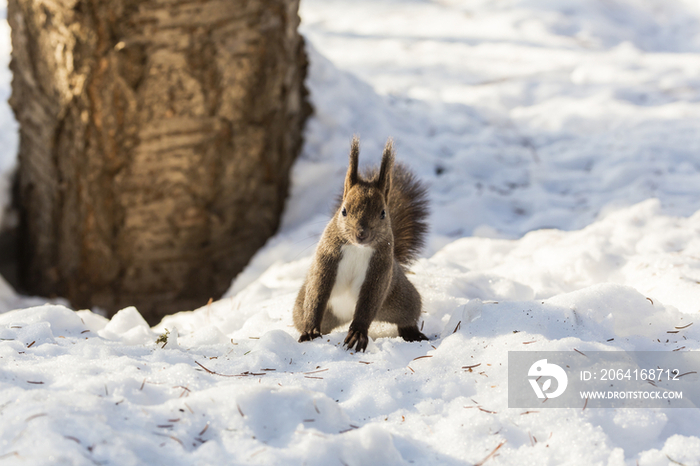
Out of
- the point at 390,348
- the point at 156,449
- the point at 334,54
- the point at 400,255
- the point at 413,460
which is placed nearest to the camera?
the point at 156,449

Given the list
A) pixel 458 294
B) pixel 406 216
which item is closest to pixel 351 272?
pixel 406 216

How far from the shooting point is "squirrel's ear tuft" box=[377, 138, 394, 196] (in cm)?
199

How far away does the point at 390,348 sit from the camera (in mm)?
1953

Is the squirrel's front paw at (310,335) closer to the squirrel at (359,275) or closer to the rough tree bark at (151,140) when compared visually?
the squirrel at (359,275)

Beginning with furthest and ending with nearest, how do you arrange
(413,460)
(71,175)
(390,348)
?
(71,175) < (390,348) < (413,460)

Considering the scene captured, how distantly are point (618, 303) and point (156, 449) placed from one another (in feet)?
5.43

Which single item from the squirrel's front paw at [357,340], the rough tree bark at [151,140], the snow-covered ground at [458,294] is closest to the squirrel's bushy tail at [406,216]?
the snow-covered ground at [458,294]

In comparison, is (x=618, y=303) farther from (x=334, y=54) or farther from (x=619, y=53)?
(x=334, y=54)

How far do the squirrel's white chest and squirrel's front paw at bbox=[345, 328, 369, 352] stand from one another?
0.16 m

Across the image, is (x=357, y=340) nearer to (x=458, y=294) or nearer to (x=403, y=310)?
(x=403, y=310)

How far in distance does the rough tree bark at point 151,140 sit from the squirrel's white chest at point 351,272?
1669mm

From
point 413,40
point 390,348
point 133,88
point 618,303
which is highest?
point 413,40

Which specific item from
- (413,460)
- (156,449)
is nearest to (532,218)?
(413,460)

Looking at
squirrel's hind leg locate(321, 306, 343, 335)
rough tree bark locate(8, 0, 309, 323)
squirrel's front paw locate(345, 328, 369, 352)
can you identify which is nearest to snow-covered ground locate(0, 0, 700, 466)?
squirrel's front paw locate(345, 328, 369, 352)
